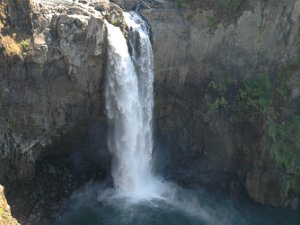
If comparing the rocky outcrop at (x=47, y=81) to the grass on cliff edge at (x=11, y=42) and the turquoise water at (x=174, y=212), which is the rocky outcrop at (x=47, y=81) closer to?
the grass on cliff edge at (x=11, y=42)

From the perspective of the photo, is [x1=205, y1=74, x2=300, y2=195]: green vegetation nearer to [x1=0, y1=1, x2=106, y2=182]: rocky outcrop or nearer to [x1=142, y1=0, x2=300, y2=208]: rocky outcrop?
[x1=142, y1=0, x2=300, y2=208]: rocky outcrop

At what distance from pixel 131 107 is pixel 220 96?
16.3 feet

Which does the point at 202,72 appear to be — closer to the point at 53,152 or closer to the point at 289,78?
the point at 289,78

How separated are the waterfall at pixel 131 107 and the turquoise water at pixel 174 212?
123cm

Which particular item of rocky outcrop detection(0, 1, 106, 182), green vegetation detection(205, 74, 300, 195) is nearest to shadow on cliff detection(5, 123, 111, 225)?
rocky outcrop detection(0, 1, 106, 182)

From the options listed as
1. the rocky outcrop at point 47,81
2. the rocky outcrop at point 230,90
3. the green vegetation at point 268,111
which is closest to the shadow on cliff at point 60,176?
the rocky outcrop at point 47,81

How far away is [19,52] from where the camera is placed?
20.7 metres

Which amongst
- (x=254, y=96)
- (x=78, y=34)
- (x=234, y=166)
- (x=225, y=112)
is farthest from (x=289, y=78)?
(x=78, y=34)

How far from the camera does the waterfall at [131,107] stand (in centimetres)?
2330

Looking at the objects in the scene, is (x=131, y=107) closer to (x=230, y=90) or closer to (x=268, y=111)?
(x=230, y=90)

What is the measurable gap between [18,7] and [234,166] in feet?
45.4

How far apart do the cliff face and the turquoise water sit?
39.0 inches

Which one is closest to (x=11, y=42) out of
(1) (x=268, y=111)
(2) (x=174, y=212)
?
(2) (x=174, y=212)

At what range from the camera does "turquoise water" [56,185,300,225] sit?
22.5 m
